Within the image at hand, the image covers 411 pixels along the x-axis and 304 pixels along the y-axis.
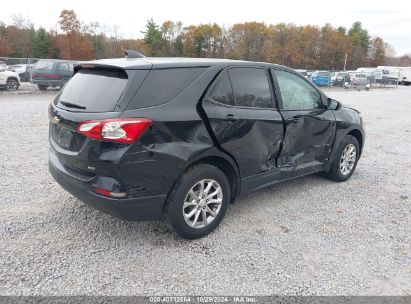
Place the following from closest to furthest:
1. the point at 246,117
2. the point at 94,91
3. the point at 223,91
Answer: the point at 94,91, the point at 223,91, the point at 246,117

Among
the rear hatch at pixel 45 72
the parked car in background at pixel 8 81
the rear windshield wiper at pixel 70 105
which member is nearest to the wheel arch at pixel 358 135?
the rear windshield wiper at pixel 70 105

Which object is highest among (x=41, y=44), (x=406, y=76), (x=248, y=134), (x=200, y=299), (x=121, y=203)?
(x=41, y=44)

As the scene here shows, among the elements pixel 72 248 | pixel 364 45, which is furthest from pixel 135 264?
pixel 364 45

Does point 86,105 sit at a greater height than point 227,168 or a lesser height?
greater

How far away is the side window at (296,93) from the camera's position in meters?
4.07

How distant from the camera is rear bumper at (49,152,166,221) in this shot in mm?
2857

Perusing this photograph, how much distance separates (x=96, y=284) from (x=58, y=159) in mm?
1303

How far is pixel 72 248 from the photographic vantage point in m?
3.12

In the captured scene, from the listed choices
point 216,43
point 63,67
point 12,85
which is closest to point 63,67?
point 63,67

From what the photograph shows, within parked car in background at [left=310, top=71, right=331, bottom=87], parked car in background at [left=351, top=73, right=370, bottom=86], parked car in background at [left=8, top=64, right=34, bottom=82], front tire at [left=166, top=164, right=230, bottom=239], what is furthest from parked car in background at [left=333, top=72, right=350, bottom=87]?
front tire at [left=166, top=164, right=230, bottom=239]

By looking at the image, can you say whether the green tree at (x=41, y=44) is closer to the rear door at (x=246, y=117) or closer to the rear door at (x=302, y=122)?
the rear door at (x=302, y=122)

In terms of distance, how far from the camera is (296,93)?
14.0ft

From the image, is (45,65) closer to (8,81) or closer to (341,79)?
(8,81)

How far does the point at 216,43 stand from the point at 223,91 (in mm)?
73295
